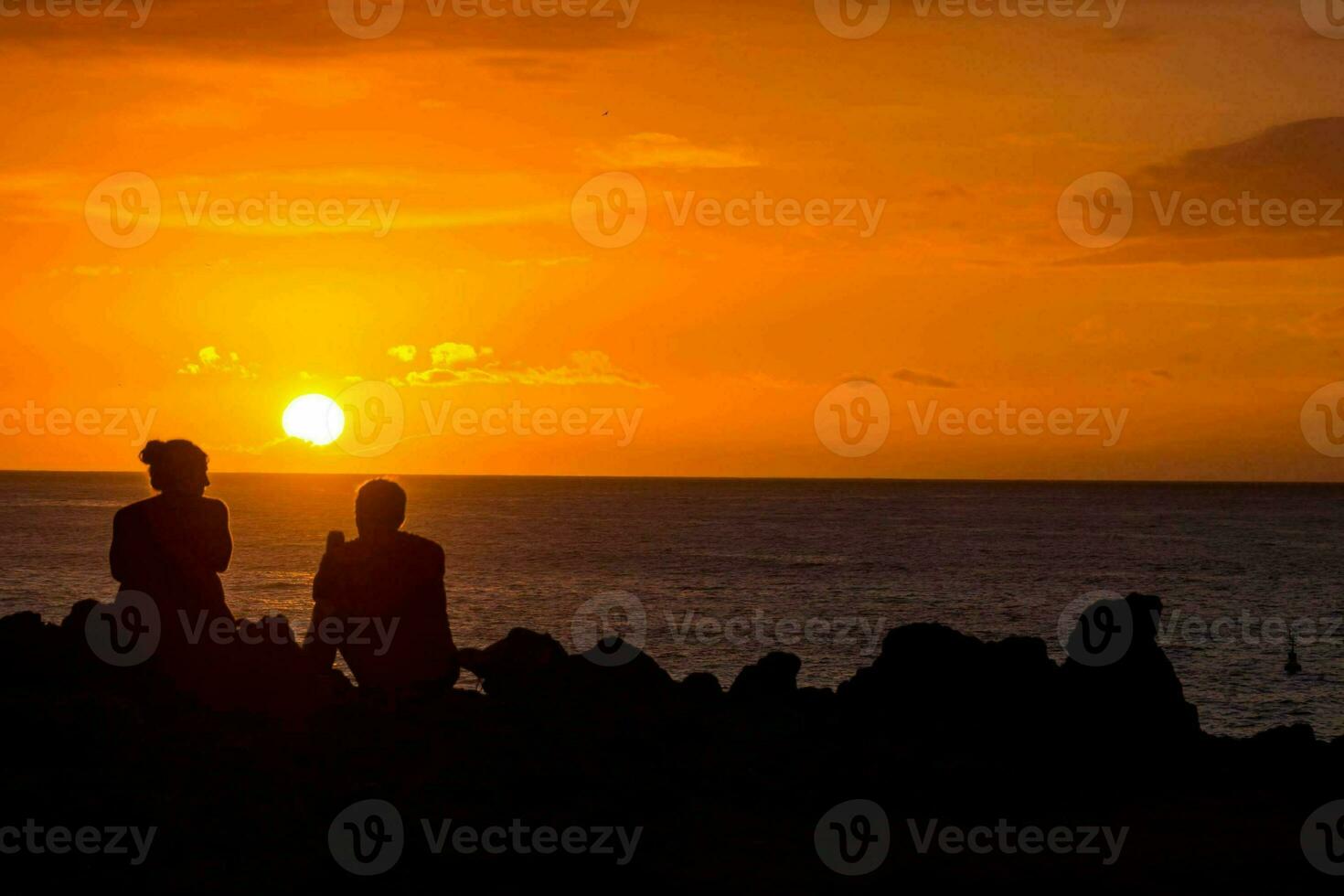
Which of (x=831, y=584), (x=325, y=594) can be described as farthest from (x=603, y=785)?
(x=831, y=584)

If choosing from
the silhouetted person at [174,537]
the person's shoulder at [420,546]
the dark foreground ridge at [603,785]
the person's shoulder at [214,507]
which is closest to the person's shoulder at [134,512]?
the silhouetted person at [174,537]

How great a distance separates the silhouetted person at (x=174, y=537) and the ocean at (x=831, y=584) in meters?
32.8

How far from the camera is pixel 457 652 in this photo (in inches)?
442

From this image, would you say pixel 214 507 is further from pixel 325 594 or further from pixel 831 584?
A: pixel 831 584

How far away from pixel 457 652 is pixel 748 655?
38.4 m

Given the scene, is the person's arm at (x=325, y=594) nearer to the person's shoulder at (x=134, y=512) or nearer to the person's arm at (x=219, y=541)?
the person's arm at (x=219, y=541)

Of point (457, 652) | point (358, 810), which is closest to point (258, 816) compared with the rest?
point (358, 810)

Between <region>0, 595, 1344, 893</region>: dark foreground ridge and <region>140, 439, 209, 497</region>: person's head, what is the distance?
5.21 ft

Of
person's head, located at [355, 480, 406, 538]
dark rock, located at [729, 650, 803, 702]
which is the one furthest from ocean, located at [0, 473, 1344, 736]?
person's head, located at [355, 480, 406, 538]

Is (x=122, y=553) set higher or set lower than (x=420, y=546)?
lower

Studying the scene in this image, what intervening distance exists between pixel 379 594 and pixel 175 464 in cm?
189

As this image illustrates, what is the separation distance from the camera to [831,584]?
277ft

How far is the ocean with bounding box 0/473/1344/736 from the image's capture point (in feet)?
167

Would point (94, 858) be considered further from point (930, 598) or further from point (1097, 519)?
point (1097, 519)
